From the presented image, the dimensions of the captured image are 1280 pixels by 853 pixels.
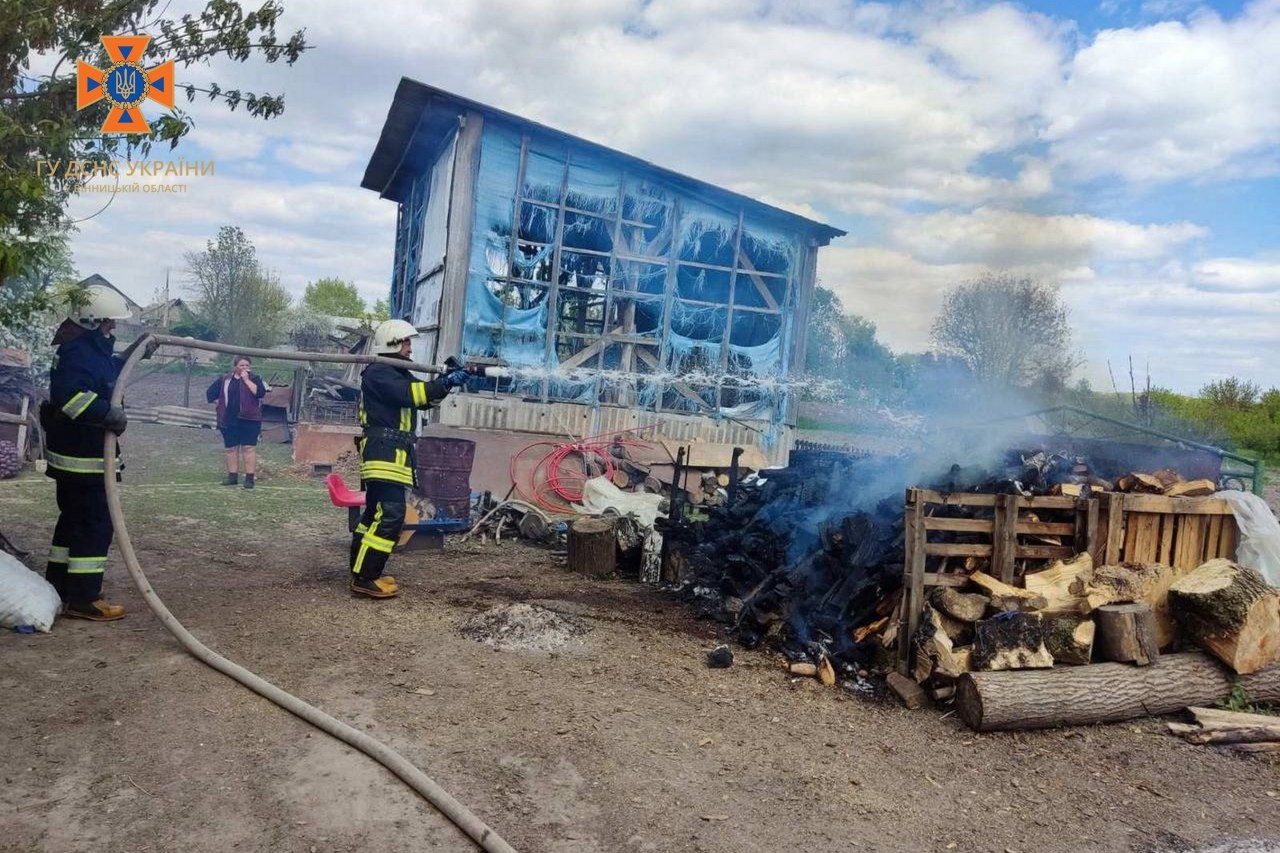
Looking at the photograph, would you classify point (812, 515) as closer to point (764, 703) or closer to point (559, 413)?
point (764, 703)

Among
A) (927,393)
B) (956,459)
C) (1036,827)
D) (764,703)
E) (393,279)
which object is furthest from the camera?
(393,279)

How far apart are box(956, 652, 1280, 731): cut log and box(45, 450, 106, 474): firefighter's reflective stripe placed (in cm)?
556

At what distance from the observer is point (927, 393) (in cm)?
858

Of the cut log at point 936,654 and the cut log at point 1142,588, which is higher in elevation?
the cut log at point 1142,588

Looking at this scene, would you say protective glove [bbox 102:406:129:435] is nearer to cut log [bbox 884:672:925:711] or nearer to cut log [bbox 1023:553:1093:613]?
cut log [bbox 884:672:925:711]

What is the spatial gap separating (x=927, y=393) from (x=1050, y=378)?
3.23 m

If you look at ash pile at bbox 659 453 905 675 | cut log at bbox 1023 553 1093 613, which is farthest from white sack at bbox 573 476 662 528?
cut log at bbox 1023 553 1093 613

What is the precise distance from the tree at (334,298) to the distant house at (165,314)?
22881mm

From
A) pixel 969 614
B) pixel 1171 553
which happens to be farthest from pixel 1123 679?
pixel 1171 553

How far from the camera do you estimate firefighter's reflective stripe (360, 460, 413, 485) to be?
6.24 metres

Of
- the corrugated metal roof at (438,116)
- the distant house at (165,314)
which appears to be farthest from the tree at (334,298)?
the corrugated metal roof at (438,116)

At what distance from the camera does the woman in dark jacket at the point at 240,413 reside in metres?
11.1

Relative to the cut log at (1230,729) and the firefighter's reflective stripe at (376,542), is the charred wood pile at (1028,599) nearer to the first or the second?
the cut log at (1230,729)

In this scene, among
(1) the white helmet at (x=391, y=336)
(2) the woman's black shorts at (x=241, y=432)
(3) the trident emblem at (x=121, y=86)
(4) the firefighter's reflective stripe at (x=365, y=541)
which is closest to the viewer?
(3) the trident emblem at (x=121, y=86)
